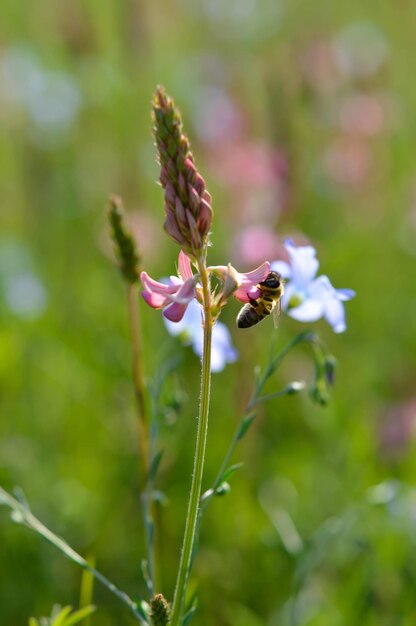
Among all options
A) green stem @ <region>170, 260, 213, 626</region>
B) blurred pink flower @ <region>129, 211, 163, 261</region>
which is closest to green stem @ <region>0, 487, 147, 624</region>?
green stem @ <region>170, 260, 213, 626</region>

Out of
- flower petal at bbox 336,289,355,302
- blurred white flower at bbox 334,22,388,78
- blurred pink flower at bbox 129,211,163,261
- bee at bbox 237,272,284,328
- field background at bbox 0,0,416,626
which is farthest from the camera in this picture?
blurred white flower at bbox 334,22,388,78

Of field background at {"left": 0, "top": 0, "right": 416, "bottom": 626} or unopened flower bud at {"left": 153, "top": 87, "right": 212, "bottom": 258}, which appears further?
field background at {"left": 0, "top": 0, "right": 416, "bottom": 626}

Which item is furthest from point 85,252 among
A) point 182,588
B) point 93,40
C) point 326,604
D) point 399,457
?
point 182,588

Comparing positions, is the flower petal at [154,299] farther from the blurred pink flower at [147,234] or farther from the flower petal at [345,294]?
the blurred pink flower at [147,234]

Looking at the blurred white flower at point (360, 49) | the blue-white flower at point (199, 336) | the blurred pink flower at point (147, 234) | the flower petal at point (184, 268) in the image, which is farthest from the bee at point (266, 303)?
the blurred white flower at point (360, 49)

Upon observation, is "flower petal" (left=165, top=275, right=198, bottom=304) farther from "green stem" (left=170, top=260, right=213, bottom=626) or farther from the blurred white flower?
the blurred white flower

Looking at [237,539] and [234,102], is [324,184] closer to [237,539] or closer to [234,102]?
[234,102]
